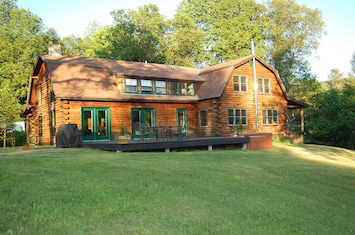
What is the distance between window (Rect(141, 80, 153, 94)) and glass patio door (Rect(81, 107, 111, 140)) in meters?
3.07

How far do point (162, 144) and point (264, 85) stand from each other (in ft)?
44.9

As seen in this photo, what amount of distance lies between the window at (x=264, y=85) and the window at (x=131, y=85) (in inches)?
400

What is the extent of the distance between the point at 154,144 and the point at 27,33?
3027 cm

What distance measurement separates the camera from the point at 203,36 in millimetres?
41156

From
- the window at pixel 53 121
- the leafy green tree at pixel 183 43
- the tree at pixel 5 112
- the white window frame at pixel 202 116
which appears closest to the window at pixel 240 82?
the white window frame at pixel 202 116

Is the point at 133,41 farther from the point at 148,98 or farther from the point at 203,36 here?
the point at 148,98

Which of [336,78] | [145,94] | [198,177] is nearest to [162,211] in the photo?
[198,177]

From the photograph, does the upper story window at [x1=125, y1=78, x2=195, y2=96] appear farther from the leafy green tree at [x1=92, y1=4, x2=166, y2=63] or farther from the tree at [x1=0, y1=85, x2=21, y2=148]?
the leafy green tree at [x1=92, y1=4, x2=166, y2=63]

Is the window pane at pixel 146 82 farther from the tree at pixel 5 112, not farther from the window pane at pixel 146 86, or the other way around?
the tree at pixel 5 112

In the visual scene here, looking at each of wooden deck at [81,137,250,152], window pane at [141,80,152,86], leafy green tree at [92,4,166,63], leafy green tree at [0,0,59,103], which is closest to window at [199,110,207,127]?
window pane at [141,80,152,86]

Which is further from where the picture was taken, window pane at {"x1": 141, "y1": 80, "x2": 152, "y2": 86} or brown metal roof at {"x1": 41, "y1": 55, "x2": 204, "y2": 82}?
window pane at {"x1": 141, "y1": 80, "x2": 152, "y2": 86}

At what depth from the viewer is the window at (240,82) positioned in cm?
2361

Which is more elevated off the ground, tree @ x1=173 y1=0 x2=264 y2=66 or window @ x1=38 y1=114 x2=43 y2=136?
tree @ x1=173 y1=0 x2=264 y2=66

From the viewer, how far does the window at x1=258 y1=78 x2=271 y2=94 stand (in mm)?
25203
